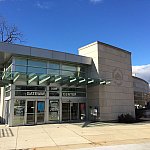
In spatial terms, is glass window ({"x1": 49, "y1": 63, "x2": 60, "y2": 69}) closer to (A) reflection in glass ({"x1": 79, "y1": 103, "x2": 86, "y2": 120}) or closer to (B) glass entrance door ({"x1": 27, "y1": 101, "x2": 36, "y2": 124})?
(B) glass entrance door ({"x1": 27, "y1": 101, "x2": 36, "y2": 124})

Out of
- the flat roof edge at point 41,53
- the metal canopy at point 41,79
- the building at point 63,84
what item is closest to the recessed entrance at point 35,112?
the building at point 63,84

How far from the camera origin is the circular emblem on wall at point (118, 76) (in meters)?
21.4

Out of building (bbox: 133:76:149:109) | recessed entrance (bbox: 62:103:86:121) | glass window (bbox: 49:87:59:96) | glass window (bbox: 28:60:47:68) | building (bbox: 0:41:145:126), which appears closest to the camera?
building (bbox: 0:41:145:126)

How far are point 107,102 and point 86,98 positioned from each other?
7.47 feet

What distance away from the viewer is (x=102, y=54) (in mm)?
20547

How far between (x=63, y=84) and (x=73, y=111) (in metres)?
3.00

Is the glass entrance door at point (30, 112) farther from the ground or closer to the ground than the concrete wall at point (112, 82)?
closer to the ground

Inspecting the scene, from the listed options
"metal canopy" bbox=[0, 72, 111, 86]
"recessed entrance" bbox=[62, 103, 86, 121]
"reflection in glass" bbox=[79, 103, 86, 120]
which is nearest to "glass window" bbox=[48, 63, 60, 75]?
"metal canopy" bbox=[0, 72, 111, 86]

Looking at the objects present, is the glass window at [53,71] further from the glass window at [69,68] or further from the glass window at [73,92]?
the glass window at [73,92]

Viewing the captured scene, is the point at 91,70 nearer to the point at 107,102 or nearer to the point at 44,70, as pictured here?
the point at 107,102

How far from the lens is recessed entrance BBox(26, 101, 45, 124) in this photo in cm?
1673

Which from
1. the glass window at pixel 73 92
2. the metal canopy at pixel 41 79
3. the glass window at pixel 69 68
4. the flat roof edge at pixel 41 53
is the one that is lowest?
the glass window at pixel 73 92

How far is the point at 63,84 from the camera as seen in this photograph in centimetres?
1889

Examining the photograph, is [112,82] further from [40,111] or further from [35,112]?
[35,112]
